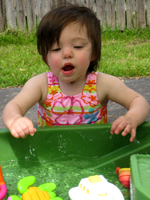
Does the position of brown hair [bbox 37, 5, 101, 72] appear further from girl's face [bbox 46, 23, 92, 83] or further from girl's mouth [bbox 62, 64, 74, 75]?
girl's mouth [bbox 62, 64, 74, 75]

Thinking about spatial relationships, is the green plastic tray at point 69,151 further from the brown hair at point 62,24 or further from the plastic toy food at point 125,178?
the brown hair at point 62,24

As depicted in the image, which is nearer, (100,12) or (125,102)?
(125,102)

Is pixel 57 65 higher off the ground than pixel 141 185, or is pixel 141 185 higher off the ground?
pixel 57 65

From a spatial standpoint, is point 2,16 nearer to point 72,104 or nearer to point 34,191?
point 72,104

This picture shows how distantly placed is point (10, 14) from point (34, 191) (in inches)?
174

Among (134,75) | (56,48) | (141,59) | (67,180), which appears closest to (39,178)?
(67,180)

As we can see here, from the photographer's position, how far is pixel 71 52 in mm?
1440

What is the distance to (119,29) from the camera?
5023 mm

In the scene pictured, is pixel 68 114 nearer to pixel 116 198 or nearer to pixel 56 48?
pixel 56 48

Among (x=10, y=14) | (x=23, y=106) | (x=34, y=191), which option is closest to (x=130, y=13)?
(x=10, y=14)

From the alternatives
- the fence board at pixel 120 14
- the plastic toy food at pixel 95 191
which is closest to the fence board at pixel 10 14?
the fence board at pixel 120 14

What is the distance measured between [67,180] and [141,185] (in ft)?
1.71

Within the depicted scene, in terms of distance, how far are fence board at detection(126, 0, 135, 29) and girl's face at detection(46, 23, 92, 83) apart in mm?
3746

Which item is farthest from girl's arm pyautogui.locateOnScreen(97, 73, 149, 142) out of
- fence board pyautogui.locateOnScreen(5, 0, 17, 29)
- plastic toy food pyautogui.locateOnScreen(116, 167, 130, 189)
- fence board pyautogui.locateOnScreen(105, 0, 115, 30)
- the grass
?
fence board pyautogui.locateOnScreen(5, 0, 17, 29)
